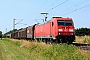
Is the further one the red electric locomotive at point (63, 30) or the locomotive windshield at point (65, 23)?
the locomotive windshield at point (65, 23)

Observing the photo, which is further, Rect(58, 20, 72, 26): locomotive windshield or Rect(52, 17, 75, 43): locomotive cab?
Rect(58, 20, 72, 26): locomotive windshield

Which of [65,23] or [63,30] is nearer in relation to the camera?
[63,30]

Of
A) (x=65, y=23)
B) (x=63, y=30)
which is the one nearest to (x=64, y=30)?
(x=63, y=30)

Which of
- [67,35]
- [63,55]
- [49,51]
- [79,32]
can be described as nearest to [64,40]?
[67,35]

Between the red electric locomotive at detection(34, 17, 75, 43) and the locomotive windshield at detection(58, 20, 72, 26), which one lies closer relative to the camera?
the red electric locomotive at detection(34, 17, 75, 43)

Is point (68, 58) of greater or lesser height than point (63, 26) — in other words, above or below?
below

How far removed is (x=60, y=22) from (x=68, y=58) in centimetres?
1400

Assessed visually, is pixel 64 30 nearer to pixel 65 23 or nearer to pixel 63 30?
pixel 63 30

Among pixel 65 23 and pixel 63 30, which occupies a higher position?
pixel 65 23

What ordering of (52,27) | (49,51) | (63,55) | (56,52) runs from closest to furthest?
(63,55)
(56,52)
(49,51)
(52,27)

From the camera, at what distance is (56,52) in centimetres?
1566

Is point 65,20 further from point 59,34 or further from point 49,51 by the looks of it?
point 49,51

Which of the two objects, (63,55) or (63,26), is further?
(63,26)

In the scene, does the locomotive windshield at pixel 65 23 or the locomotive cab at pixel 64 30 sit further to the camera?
Answer: the locomotive windshield at pixel 65 23
